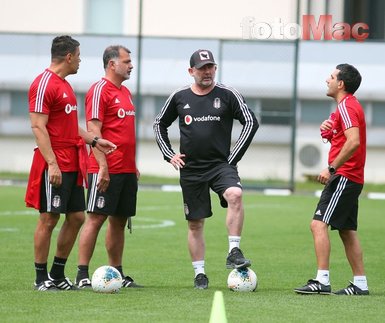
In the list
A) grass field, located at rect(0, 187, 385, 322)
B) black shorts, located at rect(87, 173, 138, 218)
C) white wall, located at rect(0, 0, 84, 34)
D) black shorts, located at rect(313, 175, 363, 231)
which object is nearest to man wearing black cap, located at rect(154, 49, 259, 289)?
black shorts, located at rect(87, 173, 138, 218)

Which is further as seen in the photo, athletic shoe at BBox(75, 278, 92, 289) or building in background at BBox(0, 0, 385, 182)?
building in background at BBox(0, 0, 385, 182)

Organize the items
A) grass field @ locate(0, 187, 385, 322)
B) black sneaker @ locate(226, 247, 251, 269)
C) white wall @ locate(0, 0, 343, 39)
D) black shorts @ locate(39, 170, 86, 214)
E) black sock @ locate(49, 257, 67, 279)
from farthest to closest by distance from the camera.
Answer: white wall @ locate(0, 0, 343, 39) < black sock @ locate(49, 257, 67, 279) < black shorts @ locate(39, 170, 86, 214) < black sneaker @ locate(226, 247, 251, 269) < grass field @ locate(0, 187, 385, 322)

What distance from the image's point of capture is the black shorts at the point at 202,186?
11.1 meters

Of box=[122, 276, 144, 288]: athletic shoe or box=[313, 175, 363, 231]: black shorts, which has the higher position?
box=[313, 175, 363, 231]: black shorts

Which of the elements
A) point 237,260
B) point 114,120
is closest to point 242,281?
point 237,260

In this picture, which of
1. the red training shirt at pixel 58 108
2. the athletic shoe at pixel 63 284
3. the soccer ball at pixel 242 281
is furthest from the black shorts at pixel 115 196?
the soccer ball at pixel 242 281

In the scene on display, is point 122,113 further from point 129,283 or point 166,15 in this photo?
point 166,15

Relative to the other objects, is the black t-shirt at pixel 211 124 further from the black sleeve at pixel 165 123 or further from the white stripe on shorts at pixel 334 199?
the white stripe on shorts at pixel 334 199

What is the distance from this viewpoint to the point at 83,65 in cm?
2948

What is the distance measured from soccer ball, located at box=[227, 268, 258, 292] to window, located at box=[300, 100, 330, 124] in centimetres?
1894

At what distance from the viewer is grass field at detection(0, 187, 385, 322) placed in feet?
30.3

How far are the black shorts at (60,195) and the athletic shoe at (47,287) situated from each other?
0.63 meters

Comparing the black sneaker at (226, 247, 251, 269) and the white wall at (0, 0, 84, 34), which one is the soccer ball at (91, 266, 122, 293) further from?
the white wall at (0, 0, 84, 34)

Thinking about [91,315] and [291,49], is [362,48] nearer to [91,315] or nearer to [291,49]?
[291,49]
